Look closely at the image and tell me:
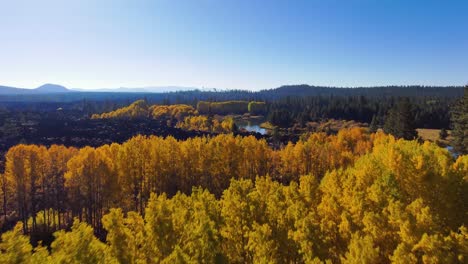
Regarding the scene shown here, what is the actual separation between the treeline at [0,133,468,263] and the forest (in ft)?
0.30

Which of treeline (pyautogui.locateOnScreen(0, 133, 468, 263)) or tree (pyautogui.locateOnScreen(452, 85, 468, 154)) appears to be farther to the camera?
tree (pyautogui.locateOnScreen(452, 85, 468, 154))

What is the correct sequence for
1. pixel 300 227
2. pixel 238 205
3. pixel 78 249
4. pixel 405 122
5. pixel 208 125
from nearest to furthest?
pixel 78 249
pixel 300 227
pixel 238 205
pixel 405 122
pixel 208 125

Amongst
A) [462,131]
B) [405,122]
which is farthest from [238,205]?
[405,122]

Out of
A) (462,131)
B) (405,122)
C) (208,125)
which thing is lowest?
(208,125)

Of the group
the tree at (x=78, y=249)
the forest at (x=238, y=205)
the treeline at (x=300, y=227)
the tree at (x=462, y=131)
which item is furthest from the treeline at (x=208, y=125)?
the tree at (x=78, y=249)

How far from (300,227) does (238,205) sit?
5611 mm

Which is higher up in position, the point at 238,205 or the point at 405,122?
the point at 405,122

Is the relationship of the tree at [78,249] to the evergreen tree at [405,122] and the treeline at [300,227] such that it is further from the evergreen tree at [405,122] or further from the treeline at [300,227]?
the evergreen tree at [405,122]

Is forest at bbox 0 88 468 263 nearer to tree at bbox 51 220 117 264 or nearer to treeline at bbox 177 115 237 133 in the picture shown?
tree at bbox 51 220 117 264

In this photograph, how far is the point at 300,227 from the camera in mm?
24844

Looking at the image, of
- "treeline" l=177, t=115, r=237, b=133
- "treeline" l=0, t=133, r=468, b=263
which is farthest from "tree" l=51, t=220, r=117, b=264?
"treeline" l=177, t=115, r=237, b=133

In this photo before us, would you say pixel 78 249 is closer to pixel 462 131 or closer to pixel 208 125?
pixel 462 131

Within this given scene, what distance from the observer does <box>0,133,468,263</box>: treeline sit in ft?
64.8

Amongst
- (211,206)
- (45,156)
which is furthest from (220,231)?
(45,156)
